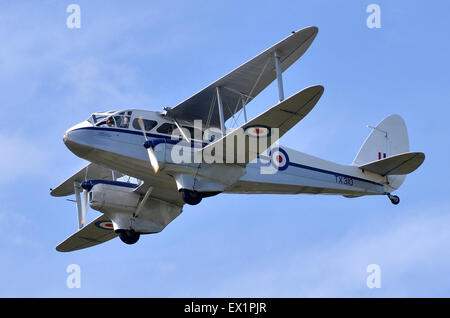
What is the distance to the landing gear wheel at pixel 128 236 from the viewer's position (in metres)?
28.8

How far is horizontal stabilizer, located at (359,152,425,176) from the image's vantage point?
27688 mm

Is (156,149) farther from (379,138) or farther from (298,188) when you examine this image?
(379,138)

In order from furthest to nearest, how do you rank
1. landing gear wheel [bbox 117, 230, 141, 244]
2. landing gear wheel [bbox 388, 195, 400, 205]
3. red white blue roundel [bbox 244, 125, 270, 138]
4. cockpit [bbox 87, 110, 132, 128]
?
1. landing gear wheel [bbox 388, 195, 400, 205]
2. landing gear wheel [bbox 117, 230, 141, 244]
3. cockpit [bbox 87, 110, 132, 128]
4. red white blue roundel [bbox 244, 125, 270, 138]

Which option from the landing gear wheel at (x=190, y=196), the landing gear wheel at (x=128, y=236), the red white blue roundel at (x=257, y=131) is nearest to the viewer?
the red white blue roundel at (x=257, y=131)

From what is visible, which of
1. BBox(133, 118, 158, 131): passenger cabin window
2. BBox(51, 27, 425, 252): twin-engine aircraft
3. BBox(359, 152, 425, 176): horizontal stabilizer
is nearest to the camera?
BBox(51, 27, 425, 252): twin-engine aircraft

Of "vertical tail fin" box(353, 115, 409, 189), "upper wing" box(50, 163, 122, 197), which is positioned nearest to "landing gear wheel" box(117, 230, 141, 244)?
"upper wing" box(50, 163, 122, 197)

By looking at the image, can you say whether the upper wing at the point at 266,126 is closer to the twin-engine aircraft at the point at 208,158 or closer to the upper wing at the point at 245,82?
the twin-engine aircraft at the point at 208,158

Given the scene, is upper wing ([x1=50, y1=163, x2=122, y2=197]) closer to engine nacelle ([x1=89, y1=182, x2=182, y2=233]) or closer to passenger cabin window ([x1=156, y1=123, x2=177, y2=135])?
engine nacelle ([x1=89, y1=182, x2=182, y2=233])

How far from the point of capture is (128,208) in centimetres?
2855

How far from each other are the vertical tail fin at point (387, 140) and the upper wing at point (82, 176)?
A: 978 cm

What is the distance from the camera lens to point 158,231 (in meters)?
29.2

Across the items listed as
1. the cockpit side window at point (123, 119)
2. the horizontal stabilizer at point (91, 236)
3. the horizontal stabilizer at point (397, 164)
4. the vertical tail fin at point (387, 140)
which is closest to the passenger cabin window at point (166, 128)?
the cockpit side window at point (123, 119)

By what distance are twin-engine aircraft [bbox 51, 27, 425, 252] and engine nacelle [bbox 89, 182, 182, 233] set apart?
1.4 inches
